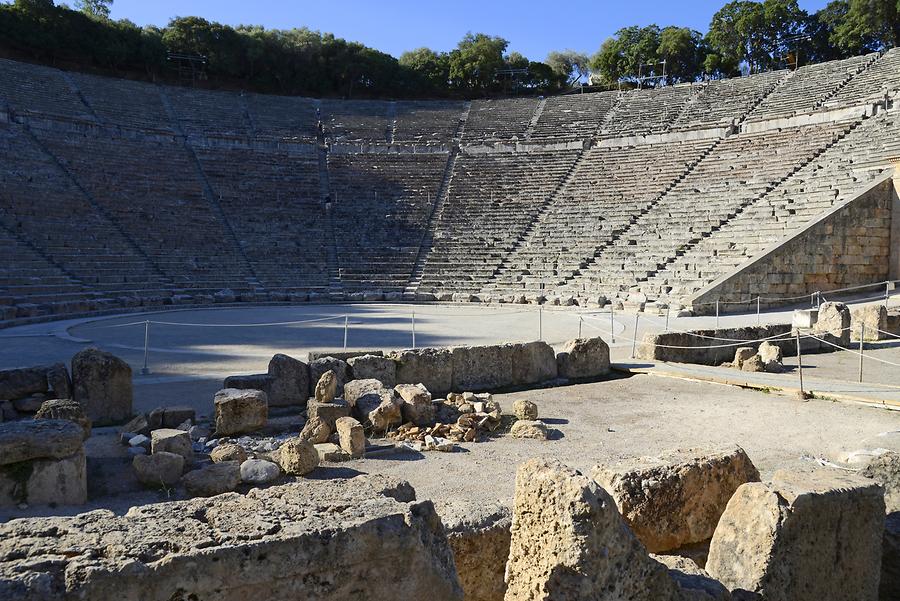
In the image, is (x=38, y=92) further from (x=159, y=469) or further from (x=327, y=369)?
(x=159, y=469)

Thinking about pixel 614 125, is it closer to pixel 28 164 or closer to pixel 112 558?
pixel 28 164

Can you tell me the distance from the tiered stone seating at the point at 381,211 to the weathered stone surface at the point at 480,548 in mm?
→ 21089

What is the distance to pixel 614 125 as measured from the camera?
108 feet

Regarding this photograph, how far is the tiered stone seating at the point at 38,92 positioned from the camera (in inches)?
1052

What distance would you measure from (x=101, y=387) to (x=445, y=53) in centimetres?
4435

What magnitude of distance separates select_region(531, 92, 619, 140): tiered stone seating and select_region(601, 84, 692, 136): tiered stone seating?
0.65 meters

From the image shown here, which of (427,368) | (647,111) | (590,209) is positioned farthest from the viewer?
(647,111)

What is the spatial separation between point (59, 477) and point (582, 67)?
62793 mm

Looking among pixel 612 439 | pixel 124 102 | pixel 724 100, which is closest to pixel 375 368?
pixel 612 439

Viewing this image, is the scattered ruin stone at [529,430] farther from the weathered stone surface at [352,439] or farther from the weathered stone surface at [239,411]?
the weathered stone surface at [239,411]

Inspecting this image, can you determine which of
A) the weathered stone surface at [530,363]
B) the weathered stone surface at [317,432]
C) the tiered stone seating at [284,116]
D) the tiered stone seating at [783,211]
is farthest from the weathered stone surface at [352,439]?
the tiered stone seating at [284,116]

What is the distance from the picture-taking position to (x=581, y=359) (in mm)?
9539

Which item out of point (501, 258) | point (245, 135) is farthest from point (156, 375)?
point (245, 135)

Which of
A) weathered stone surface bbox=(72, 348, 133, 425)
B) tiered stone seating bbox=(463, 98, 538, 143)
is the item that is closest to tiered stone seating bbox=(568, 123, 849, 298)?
tiered stone seating bbox=(463, 98, 538, 143)
